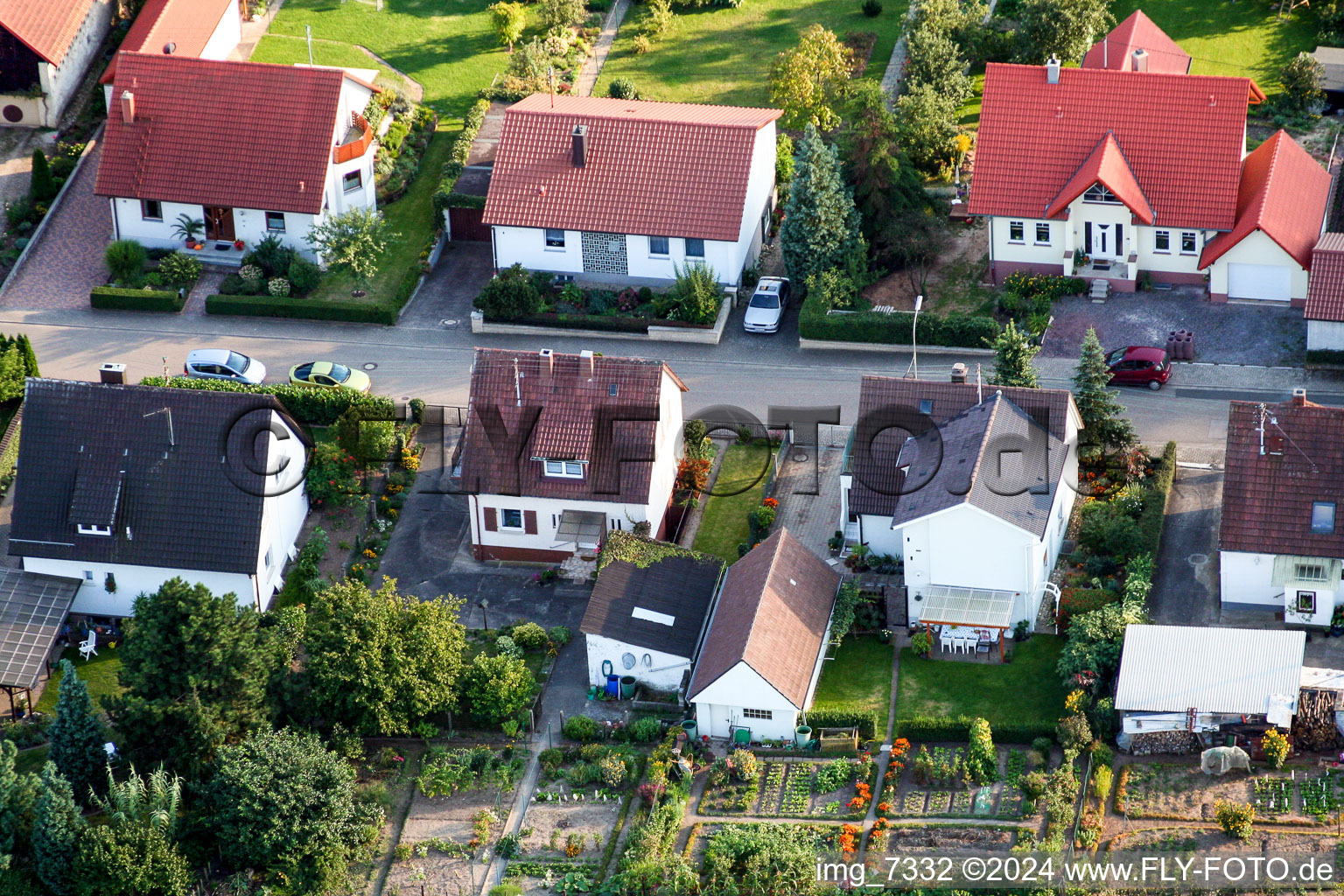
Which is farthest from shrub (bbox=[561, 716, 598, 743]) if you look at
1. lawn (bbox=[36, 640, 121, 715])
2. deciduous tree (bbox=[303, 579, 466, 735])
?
lawn (bbox=[36, 640, 121, 715])

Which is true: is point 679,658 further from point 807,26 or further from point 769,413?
point 807,26

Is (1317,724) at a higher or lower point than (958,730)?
higher

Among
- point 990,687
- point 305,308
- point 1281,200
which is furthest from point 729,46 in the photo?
point 990,687

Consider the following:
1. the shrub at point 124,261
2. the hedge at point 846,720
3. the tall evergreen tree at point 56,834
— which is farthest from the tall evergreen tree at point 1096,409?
the shrub at point 124,261

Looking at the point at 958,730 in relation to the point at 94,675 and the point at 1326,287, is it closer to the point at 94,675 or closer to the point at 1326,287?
the point at 1326,287

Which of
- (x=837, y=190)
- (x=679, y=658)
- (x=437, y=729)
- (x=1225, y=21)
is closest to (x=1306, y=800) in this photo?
(x=679, y=658)

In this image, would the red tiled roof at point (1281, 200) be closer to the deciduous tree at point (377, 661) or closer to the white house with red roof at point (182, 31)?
the deciduous tree at point (377, 661)
